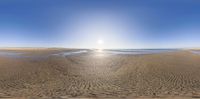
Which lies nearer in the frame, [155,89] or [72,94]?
[72,94]

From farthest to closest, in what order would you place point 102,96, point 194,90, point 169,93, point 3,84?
point 3,84, point 194,90, point 169,93, point 102,96

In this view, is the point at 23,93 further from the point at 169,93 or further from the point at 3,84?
the point at 169,93

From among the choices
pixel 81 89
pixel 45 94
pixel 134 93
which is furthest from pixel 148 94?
pixel 45 94

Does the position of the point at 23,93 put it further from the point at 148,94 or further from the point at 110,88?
the point at 148,94

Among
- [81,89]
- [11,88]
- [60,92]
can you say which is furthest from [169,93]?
[11,88]

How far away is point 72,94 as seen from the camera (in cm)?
806

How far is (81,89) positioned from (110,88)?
6.27 feet

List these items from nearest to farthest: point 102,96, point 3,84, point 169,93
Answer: point 102,96 → point 169,93 → point 3,84

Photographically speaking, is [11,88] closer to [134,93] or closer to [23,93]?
[23,93]

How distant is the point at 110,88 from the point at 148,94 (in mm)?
2433

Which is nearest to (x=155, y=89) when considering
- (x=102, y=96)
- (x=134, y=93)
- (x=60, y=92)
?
(x=134, y=93)

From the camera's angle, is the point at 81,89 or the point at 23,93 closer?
the point at 23,93

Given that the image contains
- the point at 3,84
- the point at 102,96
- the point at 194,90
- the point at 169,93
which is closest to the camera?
the point at 102,96

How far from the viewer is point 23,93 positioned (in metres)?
8.05
